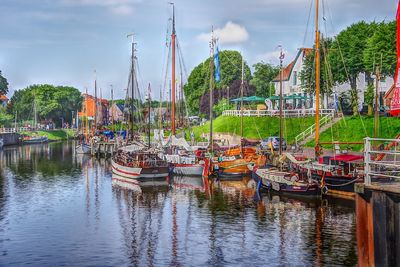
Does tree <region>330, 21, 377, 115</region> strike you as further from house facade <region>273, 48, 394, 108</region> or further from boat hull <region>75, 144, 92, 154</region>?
boat hull <region>75, 144, 92, 154</region>

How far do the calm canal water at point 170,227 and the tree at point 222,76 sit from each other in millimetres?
81007

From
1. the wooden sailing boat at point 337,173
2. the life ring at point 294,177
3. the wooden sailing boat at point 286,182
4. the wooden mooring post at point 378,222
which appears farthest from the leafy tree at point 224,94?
the wooden mooring post at point 378,222

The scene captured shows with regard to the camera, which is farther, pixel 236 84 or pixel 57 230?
pixel 236 84

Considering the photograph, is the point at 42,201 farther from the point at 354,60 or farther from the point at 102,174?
the point at 354,60

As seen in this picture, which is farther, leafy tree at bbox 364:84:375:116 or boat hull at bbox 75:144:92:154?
boat hull at bbox 75:144:92:154

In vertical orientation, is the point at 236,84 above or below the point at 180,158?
above

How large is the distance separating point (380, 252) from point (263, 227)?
21.5 m

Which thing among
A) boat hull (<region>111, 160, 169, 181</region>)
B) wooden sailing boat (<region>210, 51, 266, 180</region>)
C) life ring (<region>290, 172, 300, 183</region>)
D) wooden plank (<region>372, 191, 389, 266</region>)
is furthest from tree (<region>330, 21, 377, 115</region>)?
wooden plank (<region>372, 191, 389, 266</region>)

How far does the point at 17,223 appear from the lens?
39625mm

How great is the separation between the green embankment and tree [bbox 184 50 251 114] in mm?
42045

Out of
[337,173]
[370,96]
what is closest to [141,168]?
[337,173]

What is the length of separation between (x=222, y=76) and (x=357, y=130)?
69.7m

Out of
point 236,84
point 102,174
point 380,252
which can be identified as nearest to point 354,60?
point 102,174

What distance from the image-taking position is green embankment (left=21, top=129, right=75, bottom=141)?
164m
